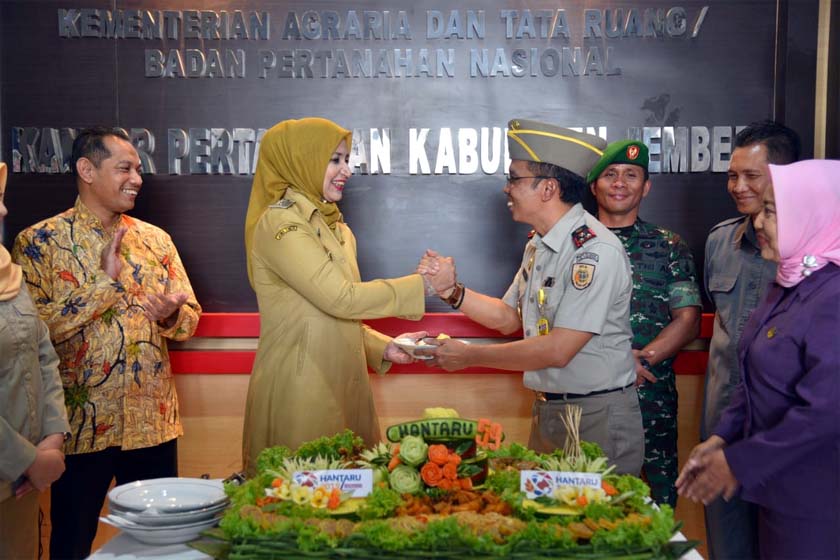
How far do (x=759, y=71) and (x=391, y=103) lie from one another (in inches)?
63.8

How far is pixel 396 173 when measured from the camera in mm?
3588

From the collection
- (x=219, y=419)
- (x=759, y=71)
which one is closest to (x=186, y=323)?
(x=219, y=419)

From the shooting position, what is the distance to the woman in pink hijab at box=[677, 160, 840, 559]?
6.11 feet

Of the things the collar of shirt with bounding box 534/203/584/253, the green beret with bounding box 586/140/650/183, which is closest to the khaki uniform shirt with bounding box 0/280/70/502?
the collar of shirt with bounding box 534/203/584/253

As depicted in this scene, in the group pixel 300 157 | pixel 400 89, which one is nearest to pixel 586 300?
pixel 300 157

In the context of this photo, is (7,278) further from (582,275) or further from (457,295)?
(582,275)

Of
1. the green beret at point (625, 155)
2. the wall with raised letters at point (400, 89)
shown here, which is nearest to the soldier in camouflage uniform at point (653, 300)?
the green beret at point (625, 155)

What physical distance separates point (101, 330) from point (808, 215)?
7.72ft

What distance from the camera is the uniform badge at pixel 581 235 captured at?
2.59 meters

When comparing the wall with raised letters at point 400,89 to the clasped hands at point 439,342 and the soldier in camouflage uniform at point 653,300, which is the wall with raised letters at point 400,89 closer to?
the soldier in camouflage uniform at point 653,300

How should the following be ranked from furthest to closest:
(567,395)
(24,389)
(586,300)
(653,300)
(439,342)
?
(653,300) < (439,342) < (567,395) < (586,300) < (24,389)

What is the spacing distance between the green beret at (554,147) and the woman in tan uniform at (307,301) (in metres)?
0.57

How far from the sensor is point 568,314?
253cm

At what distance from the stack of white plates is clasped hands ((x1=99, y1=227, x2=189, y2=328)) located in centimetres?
122
